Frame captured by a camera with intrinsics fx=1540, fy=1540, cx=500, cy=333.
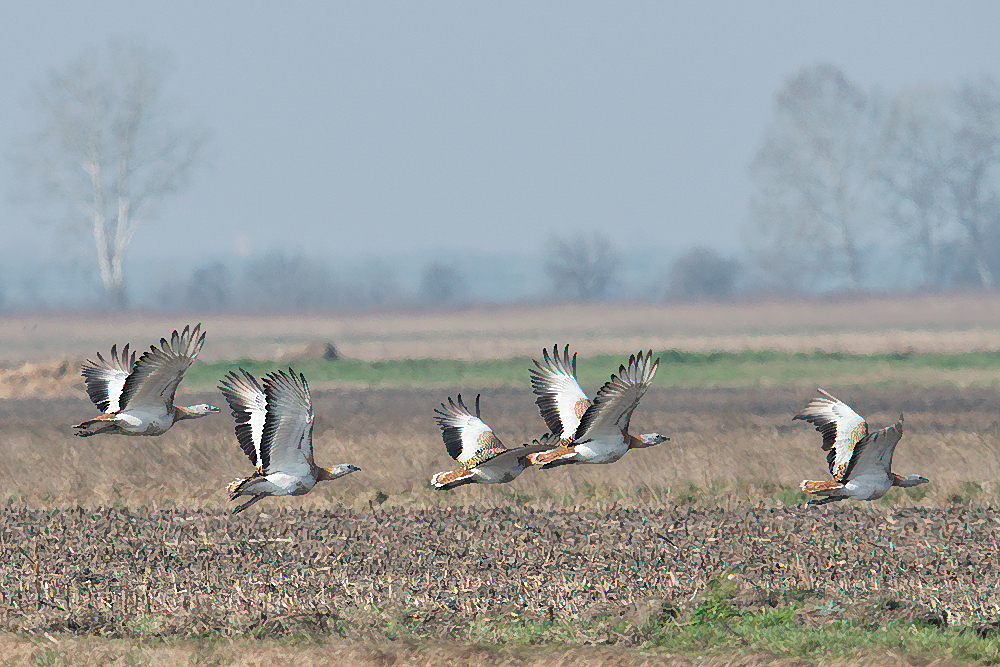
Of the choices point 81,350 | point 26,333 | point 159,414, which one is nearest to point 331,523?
point 159,414

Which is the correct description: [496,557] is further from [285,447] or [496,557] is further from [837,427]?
[285,447]

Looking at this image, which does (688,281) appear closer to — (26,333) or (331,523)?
(26,333)

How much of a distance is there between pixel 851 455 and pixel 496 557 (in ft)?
16.2

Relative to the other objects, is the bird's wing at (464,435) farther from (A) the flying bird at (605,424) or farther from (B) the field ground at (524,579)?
(B) the field ground at (524,579)

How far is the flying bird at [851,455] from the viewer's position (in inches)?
520

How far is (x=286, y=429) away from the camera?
40.0 ft

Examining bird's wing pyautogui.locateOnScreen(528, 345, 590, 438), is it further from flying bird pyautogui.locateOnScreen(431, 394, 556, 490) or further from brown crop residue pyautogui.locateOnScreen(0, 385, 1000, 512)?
brown crop residue pyautogui.locateOnScreen(0, 385, 1000, 512)

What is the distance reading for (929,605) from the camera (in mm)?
14562

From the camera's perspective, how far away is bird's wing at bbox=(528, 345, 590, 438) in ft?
43.7

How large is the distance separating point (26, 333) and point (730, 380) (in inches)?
1401

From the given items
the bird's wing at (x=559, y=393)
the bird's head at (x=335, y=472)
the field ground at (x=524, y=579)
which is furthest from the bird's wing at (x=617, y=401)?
the field ground at (x=524, y=579)

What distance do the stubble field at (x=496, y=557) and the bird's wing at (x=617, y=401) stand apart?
2.31 meters

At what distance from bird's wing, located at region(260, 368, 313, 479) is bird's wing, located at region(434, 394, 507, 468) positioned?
169 centimetres

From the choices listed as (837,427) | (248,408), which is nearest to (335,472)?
(248,408)
